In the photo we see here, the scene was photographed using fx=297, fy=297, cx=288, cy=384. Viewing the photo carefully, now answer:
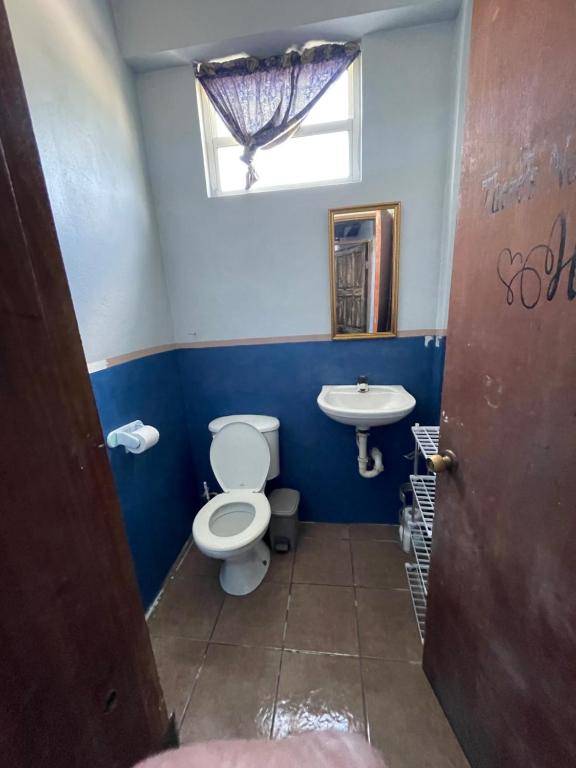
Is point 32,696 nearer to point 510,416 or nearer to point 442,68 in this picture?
point 510,416

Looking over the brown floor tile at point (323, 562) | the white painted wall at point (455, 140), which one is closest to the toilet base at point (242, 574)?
the brown floor tile at point (323, 562)

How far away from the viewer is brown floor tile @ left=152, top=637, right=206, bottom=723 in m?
1.12

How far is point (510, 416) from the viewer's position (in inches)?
24.5

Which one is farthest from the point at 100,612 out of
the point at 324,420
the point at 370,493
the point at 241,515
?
the point at 370,493

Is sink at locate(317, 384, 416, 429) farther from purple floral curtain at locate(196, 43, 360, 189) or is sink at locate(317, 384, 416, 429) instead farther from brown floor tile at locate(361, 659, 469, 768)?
purple floral curtain at locate(196, 43, 360, 189)

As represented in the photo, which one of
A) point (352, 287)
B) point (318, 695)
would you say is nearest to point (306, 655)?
point (318, 695)

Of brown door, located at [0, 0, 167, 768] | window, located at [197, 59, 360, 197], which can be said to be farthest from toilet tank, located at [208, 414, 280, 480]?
window, located at [197, 59, 360, 197]

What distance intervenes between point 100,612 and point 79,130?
159cm

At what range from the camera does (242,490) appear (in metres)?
1.69

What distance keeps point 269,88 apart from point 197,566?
8.35 feet

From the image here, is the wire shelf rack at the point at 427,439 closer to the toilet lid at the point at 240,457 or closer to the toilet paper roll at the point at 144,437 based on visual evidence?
the toilet lid at the point at 240,457

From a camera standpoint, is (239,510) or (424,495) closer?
(424,495)

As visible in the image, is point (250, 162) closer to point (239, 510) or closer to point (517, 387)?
point (517, 387)

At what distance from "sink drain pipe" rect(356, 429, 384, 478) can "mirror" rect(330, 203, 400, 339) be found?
540 mm
